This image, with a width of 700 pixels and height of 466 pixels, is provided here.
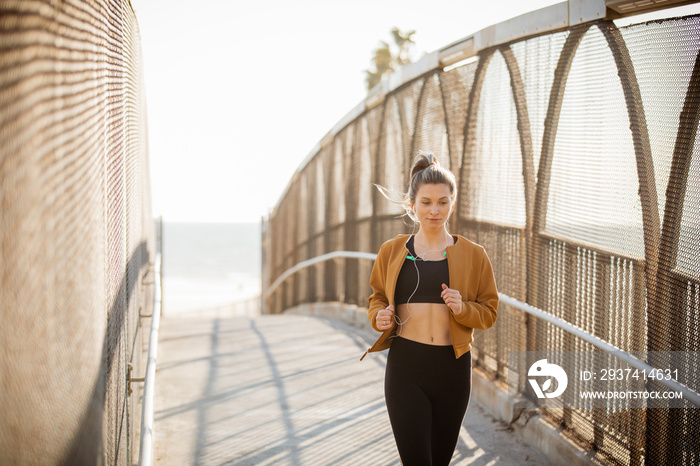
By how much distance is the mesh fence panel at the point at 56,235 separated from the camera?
1.23 meters

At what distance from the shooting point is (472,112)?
590 centimetres

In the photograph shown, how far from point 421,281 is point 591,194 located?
Answer: 142cm

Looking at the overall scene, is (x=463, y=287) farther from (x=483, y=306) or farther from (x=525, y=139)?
(x=525, y=139)

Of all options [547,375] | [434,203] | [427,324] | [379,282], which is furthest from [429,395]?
[547,375]

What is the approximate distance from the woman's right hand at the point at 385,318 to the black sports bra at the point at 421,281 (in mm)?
177

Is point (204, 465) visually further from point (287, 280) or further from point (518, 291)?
point (287, 280)

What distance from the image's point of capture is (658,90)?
326 centimetres

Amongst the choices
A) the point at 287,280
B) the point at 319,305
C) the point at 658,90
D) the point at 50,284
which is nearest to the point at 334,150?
the point at 319,305

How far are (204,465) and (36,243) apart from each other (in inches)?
129

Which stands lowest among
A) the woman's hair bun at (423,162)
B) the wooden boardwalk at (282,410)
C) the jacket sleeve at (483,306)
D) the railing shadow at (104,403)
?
the wooden boardwalk at (282,410)

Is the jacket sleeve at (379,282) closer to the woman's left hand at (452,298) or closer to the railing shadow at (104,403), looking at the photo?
the woman's left hand at (452,298)

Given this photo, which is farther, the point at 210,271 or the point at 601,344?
the point at 210,271

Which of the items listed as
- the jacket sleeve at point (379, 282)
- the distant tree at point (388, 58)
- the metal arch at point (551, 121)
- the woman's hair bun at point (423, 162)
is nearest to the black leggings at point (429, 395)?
the jacket sleeve at point (379, 282)

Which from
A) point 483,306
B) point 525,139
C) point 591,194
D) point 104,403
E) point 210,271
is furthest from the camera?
point 210,271
